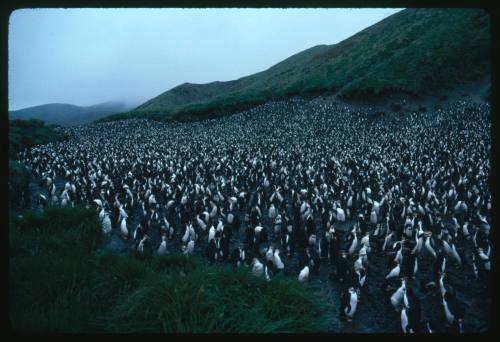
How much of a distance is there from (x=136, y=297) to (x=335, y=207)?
353 inches

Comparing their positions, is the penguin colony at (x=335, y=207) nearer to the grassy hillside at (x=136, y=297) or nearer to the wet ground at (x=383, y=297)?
the wet ground at (x=383, y=297)

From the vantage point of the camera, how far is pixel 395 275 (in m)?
7.70

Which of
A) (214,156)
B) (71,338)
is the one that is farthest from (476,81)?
(71,338)

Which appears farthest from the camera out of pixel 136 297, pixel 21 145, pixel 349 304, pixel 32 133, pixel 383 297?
pixel 32 133

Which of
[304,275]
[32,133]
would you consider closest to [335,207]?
[304,275]

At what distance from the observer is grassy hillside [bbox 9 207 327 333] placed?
4.24m

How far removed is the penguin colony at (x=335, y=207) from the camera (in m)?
7.44

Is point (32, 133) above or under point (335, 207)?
above

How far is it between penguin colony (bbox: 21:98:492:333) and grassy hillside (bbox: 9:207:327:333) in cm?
178

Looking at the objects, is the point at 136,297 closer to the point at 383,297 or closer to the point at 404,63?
the point at 383,297

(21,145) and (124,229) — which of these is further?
(21,145)

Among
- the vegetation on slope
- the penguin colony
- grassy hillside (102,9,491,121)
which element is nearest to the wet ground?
the penguin colony

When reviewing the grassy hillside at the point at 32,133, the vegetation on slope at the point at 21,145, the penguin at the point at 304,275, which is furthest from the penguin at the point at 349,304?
the grassy hillside at the point at 32,133

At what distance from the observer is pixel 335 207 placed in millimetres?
12320
